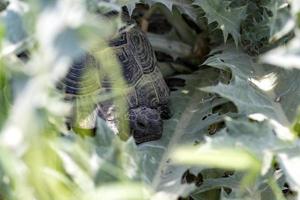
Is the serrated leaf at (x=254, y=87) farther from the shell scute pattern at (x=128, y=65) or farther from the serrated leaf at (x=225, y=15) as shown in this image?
the shell scute pattern at (x=128, y=65)

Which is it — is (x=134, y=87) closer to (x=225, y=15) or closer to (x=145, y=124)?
(x=145, y=124)

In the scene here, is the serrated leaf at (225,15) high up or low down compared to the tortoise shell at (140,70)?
up

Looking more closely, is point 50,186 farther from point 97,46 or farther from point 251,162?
point 97,46

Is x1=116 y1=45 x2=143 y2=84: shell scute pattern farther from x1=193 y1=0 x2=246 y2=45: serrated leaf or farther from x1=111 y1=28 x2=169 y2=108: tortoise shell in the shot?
x1=193 y1=0 x2=246 y2=45: serrated leaf

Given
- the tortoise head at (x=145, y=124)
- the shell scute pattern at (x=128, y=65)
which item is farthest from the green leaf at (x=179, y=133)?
the shell scute pattern at (x=128, y=65)

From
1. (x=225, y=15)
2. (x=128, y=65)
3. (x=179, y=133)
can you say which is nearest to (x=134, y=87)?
(x=128, y=65)

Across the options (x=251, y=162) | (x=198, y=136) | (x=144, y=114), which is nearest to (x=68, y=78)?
(x=144, y=114)

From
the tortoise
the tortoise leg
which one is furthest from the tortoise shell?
the tortoise leg
